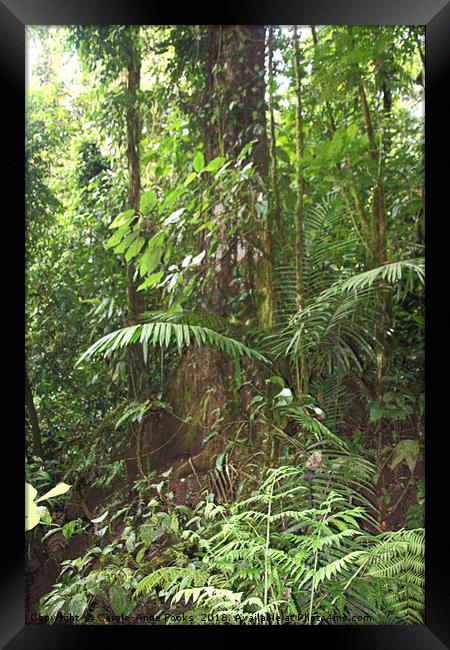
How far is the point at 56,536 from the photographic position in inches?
85.4

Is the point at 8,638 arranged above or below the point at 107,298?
below

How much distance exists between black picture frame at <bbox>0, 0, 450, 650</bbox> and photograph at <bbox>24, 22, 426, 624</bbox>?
0.19 ft

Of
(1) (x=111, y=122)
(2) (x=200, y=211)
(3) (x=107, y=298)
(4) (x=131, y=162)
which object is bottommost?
(3) (x=107, y=298)

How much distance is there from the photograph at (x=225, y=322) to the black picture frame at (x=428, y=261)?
57 mm

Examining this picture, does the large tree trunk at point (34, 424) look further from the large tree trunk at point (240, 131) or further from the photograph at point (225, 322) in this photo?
the large tree trunk at point (240, 131)

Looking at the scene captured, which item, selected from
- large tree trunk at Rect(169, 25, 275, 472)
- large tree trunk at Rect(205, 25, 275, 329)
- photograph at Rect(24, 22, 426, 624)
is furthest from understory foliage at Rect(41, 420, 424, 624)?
large tree trunk at Rect(205, 25, 275, 329)

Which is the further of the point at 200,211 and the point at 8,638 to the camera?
the point at 200,211

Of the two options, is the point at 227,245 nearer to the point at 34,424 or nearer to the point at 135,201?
the point at 135,201

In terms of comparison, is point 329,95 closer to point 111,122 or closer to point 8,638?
point 111,122

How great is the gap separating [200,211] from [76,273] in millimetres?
540

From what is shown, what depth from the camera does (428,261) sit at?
207 cm

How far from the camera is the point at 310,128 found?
88.7 inches

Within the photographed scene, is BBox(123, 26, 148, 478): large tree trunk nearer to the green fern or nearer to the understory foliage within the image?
the green fern

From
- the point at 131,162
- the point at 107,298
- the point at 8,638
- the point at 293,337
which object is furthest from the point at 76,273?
the point at 8,638
